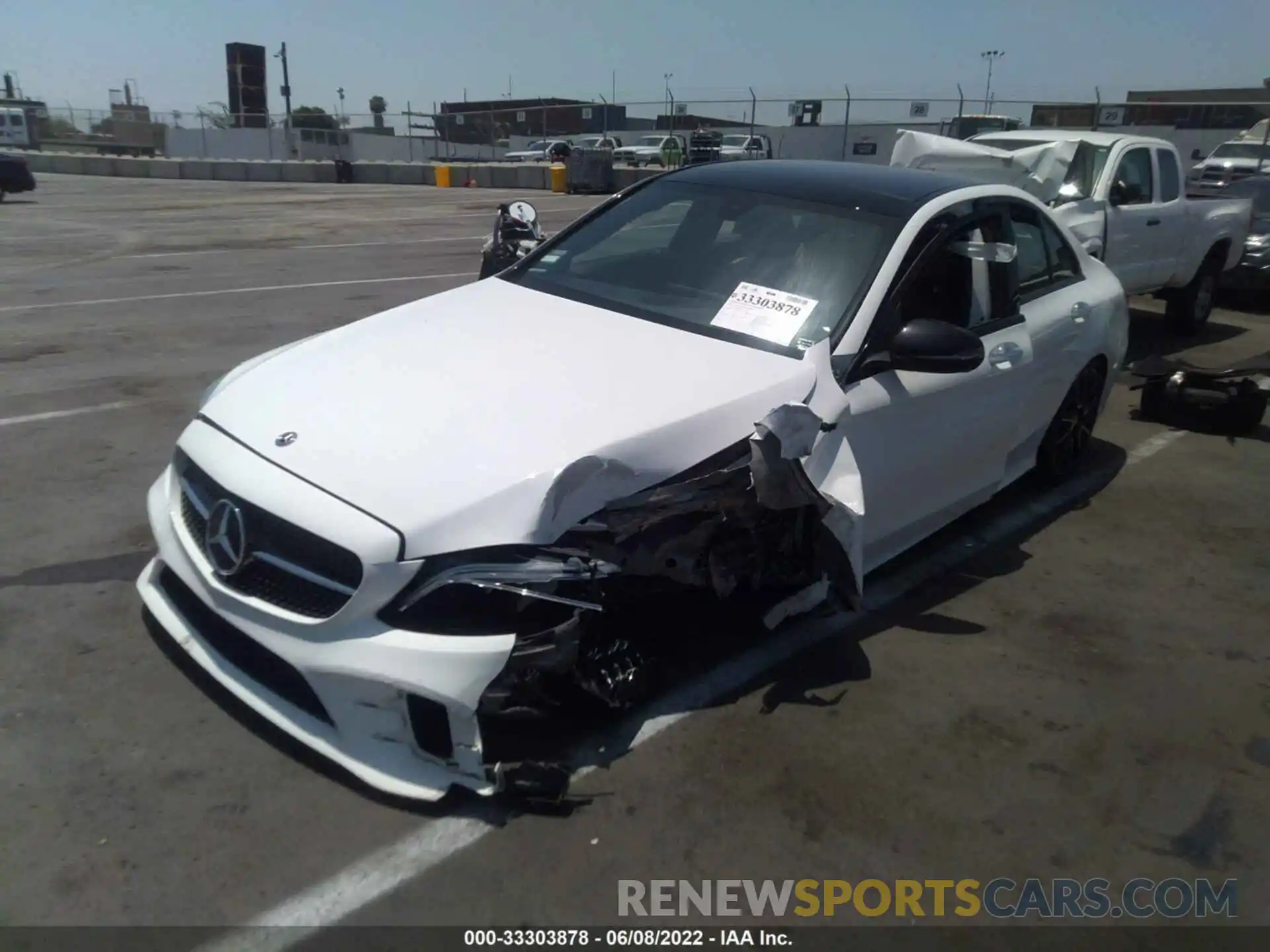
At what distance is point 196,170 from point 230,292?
26736 mm

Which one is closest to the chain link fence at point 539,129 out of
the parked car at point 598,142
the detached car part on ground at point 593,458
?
the parked car at point 598,142

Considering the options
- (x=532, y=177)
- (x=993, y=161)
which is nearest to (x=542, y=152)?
(x=532, y=177)

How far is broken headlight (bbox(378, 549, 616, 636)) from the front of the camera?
2678 mm

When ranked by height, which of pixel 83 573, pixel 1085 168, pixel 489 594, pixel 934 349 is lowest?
pixel 83 573

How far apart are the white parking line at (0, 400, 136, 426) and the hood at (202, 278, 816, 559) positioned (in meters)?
3.03

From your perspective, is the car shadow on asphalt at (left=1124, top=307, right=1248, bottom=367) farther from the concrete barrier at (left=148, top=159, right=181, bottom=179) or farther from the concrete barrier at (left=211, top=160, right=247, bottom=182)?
the concrete barrier at (left=148, top=159, right=181, bottom=179)

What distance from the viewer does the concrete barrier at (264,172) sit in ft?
109

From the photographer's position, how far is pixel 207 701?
128 inches

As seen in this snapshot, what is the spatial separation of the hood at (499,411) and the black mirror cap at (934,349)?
1.41 feet

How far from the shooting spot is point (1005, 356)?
448cm

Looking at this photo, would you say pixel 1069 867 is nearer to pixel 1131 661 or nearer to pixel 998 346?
pixel 1131 661

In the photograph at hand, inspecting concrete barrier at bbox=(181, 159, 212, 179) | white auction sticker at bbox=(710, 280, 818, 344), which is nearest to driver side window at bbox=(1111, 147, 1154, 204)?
white auction sticker at bbox=(710, 280, 818, 344)

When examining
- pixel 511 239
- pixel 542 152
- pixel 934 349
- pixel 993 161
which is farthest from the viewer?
pixel 542 152

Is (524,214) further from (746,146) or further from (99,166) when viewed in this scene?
(99,166)
